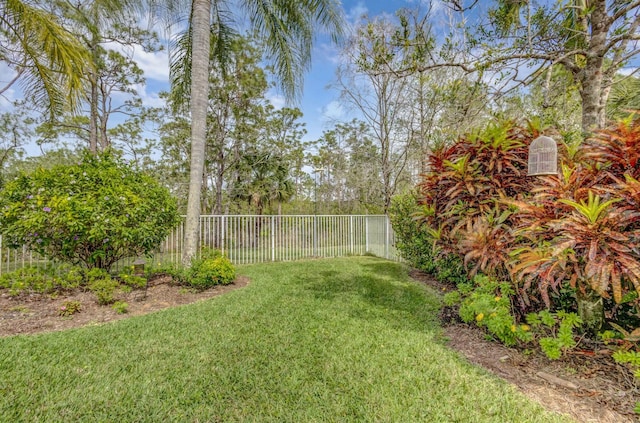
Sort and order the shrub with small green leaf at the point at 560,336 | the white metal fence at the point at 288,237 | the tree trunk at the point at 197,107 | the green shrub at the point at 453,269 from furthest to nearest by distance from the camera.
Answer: the white metal fence at the point at 288,237, the tree trunk at the point at 197,107, the green shrub at the point at 453,269, the shrub with small green leaf at the point at 560,336

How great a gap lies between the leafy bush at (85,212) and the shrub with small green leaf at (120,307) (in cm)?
107

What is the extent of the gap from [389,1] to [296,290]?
7.53 m

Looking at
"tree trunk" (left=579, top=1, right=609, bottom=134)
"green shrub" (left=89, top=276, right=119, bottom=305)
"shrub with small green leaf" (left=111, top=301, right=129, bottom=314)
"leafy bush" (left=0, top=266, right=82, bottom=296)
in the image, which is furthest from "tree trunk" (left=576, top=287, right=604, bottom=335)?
"leafy bush" (left=0, top=266, right=82, bottom=296)

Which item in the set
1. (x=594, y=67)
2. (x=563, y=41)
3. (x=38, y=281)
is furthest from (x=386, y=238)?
(x=38, y=281)

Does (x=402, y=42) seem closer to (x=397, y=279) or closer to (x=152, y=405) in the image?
(x=397, y=279)

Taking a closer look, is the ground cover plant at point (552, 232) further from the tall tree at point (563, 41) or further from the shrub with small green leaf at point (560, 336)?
the tall tree at point (563, 41)

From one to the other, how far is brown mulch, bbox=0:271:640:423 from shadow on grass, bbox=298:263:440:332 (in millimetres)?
375

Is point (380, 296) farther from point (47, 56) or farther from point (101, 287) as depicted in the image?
point (47, 56)

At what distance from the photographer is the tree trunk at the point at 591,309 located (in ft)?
7.54

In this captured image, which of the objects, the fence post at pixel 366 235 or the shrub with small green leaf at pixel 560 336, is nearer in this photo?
the shrub with small green leaf at pixel 560 336

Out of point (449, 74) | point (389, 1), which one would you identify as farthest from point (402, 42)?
point (449, 74)

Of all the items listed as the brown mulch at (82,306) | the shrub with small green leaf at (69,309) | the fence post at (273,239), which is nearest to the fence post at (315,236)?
the fence post at (273,239)

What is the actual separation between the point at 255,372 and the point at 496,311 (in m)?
2.25

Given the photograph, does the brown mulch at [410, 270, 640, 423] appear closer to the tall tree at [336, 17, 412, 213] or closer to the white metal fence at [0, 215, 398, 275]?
the white metal fence at [0, 215, 398, 275]
